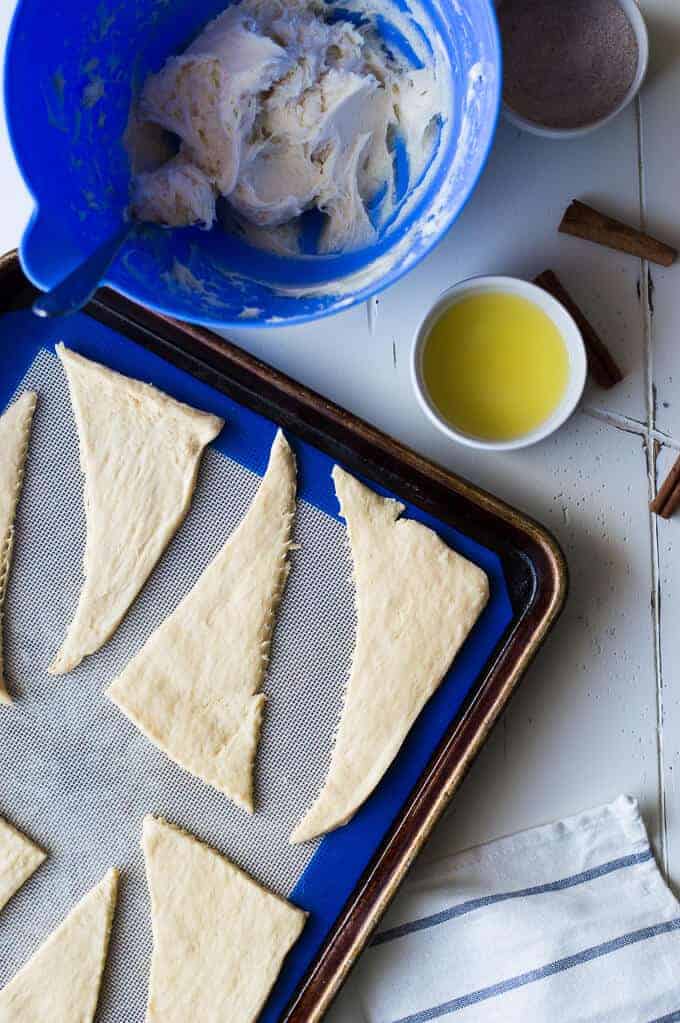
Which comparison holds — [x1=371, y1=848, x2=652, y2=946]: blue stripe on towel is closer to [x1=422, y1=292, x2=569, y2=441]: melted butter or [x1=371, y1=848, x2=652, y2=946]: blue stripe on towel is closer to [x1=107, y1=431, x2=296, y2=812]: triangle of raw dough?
[x1=107, y1=431, x2=296, y2=812]: triangle of raw dough

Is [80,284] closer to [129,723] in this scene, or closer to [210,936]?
[129,723]

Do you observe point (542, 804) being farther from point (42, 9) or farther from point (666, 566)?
point (42, 9)

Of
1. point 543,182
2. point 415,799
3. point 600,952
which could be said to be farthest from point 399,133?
point 600,952

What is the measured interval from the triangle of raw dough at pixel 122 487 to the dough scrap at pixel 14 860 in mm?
151

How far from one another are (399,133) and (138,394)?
Result: 1.00ft

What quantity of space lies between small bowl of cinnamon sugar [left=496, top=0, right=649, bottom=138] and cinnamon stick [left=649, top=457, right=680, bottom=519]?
11.9 inches

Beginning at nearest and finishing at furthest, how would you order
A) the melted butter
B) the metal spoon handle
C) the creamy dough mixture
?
the metal spoon handle → the creamy dough mixture → the melted butter

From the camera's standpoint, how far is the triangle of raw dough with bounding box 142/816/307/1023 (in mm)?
837

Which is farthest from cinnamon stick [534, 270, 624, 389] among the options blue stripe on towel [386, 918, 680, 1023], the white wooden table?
blue stripe on towel [386, 918, 680, 1023]

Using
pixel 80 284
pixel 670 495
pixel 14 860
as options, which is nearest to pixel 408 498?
pixel 670 495

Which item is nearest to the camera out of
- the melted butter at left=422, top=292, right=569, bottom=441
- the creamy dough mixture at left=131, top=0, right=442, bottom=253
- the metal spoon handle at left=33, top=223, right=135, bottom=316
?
the metal spoon handle at left=33, top=223, right=135, bottom=316

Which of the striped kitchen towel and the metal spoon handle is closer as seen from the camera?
the metal spoon handle

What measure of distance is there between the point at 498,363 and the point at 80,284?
374mm

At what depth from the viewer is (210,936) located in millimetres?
843
